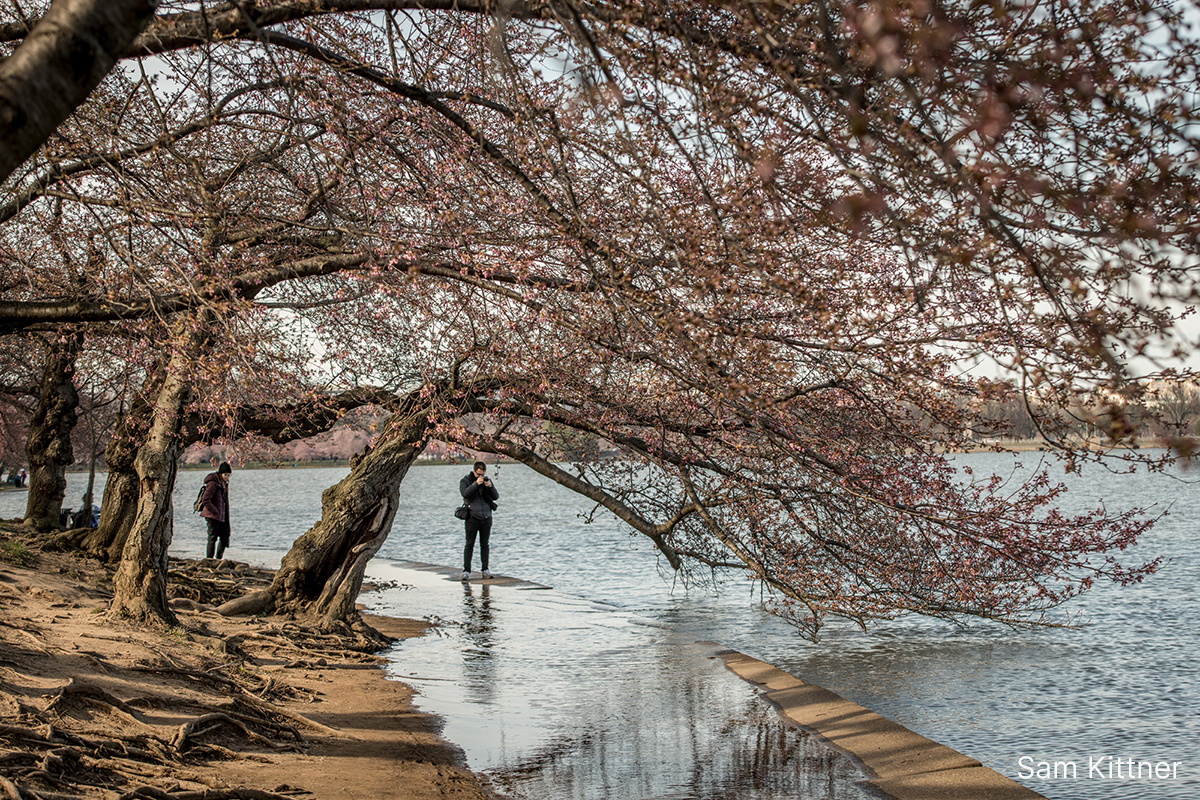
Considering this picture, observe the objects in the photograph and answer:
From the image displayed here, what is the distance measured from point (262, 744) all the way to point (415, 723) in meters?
1.93

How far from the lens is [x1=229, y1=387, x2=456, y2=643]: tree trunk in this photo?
1213 centimetres

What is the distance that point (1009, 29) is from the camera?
3.64 meters

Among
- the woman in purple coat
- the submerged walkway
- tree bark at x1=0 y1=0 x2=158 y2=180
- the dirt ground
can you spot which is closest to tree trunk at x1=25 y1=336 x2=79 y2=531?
the woman in purple coat

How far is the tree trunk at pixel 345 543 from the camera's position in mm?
12133

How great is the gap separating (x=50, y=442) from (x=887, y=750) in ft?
43.2

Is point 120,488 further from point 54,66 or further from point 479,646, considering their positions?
point 54,66

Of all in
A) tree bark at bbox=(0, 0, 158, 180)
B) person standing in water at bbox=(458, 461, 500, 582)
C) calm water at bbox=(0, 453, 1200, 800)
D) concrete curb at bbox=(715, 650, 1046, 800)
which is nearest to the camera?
tree bark at bbox=(0, 0, 158, 180)

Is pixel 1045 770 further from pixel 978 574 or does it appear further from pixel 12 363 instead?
pixel 12 363

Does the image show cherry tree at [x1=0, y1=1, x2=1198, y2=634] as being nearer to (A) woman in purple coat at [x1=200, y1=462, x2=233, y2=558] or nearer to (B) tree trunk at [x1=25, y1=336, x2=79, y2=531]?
(B) tree trunk at [x1=25, y1=336, x2=79, y2=531]

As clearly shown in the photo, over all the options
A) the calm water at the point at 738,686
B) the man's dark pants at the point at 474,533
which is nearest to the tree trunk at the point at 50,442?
the calm water at the point at 738,686

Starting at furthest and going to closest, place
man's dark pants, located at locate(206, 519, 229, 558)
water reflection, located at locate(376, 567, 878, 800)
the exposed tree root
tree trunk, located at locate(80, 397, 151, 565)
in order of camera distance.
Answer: man's dark pants, located at locate(206, 519, 229, 558) < tree trunk, located at locate(80, 397, 151, 565) < water reflection, located at locate(376, 567, 878, 800) < the exposed tree root

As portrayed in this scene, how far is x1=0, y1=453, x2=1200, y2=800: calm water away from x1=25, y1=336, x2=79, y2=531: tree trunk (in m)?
5.64

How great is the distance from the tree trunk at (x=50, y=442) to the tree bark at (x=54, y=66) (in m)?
12.7

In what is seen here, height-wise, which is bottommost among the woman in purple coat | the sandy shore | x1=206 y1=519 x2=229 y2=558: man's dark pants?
the sandy shore
